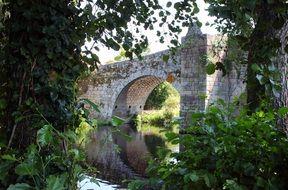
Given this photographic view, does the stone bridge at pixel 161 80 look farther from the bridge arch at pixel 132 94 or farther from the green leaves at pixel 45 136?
the green leaves at pixel 45 136

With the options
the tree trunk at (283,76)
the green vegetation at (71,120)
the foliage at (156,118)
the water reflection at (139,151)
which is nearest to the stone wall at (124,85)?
the foliage at (156,118)

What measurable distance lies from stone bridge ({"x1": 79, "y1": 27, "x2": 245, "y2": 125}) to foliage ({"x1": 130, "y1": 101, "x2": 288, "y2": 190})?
7286mm

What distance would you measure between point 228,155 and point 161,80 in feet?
54.6

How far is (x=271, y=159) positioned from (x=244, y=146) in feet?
0.48

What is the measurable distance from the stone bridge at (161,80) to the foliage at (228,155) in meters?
7.29

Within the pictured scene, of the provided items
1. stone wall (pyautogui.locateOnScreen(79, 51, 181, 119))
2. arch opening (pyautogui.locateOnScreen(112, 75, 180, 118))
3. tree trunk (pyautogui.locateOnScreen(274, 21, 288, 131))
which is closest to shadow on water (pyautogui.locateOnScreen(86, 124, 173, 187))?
tree trunk (pyautogui.locateOnScreen(274, 21, 288, 131))

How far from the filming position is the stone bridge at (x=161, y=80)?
1199cm

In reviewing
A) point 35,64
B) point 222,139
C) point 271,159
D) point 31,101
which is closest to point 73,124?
point 31,101

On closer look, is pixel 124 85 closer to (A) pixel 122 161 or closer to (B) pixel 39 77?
(A) pixel 122 161

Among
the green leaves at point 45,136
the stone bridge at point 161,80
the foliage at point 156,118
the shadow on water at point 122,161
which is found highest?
the stone bridge at point 161,80

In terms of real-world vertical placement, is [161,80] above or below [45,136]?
above

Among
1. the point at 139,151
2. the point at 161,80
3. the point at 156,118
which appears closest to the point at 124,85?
the point at 161,80

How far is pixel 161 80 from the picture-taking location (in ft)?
60.2

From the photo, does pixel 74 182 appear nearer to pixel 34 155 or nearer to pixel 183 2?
pixel 34 155
